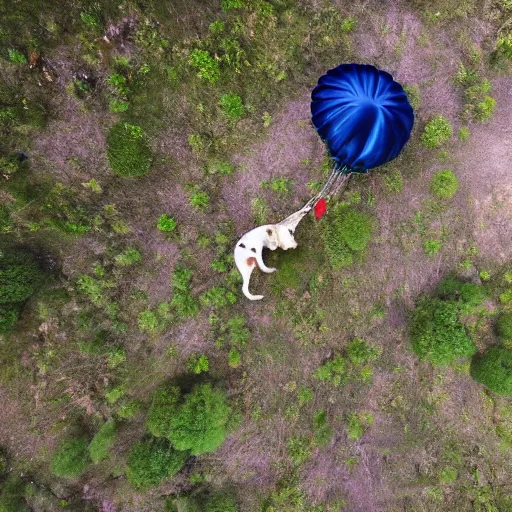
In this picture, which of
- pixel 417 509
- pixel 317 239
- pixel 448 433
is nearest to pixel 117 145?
pixel 317 239

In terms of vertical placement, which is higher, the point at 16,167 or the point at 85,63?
the point at 85,63

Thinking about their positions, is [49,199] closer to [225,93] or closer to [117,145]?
[117,145]

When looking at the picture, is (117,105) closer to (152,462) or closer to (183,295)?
(183,295)

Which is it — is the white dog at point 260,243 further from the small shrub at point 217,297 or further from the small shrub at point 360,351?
the small shrub at point 360,351

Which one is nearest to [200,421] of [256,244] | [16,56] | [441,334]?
[256,244]

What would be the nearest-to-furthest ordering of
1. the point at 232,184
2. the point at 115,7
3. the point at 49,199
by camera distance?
the point at 115,7
the point at 49,199
the point at 232,184

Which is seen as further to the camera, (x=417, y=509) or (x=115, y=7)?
(x=417, y=509)

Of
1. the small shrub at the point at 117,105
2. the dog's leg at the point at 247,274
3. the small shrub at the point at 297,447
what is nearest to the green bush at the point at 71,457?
the small shrub at the point at 297,447
